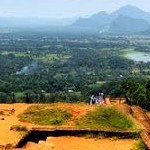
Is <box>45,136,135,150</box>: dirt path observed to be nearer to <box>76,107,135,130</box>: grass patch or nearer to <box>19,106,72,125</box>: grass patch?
<box>76,107,135,130</box>: grass patch

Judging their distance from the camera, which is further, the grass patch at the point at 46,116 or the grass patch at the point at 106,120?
the grass patch at the point at 46,116

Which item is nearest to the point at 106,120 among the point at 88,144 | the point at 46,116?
the point at 88,144

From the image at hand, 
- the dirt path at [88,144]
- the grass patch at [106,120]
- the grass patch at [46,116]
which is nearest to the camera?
the dirt path at [88,144]

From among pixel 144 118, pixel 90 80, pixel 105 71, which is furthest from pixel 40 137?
pixel 105 71

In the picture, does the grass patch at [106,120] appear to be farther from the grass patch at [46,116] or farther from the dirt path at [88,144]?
the dirt path at [88,144]

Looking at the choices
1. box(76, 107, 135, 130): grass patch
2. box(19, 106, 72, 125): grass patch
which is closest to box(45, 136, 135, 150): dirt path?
box(76, 107, 135, 130): grass patch

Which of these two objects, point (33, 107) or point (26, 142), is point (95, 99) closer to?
point (33, 107)

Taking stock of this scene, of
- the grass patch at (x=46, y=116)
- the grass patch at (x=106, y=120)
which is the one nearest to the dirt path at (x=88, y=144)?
the grass patch at (x=106, y=120)
